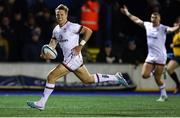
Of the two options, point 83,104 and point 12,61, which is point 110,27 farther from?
point 83,104

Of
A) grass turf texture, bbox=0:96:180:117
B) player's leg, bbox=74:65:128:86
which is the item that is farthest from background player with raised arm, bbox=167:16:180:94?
player's leg, bbox=74:65:128:86

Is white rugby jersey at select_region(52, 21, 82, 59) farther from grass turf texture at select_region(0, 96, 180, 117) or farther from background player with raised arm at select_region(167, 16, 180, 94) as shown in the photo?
background player with raised arm at select_region(167, 16, 180, 94)

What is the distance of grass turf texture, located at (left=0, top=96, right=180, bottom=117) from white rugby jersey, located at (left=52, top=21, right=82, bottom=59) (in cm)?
130

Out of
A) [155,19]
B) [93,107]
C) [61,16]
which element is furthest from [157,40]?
[61,16]

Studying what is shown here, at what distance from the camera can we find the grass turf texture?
494 inches

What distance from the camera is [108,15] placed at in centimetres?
2302

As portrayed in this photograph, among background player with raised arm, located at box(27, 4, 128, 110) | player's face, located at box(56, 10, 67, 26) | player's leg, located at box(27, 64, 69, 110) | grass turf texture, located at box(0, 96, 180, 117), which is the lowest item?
grass turf texture, located at box(0, 96, 180, 117)

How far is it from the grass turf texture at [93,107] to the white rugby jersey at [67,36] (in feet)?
4.26

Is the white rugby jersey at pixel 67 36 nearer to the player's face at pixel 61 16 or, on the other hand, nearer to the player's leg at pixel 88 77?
the player's face at pixel 61 16

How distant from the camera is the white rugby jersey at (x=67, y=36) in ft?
43.6

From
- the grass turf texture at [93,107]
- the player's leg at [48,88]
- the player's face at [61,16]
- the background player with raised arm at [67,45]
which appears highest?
the player's face at [61,16]

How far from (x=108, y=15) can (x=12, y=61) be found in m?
4.24

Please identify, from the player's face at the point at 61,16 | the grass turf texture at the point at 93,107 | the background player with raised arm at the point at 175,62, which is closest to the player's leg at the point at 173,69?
the background player with raised arm at the point at 175,62

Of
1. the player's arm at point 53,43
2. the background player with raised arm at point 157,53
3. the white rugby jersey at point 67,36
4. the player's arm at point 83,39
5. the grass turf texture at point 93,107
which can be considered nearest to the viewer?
the grass turf texture at point 93,107
